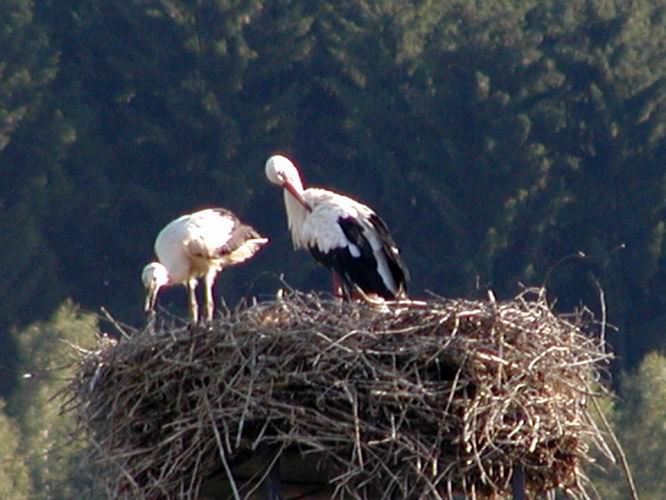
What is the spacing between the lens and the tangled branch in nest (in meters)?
7.82

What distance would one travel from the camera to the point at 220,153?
25.9 metres

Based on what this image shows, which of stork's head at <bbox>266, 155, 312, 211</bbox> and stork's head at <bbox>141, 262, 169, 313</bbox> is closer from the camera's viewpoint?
stork's head at <bbox>266, 155, 312, 211</bbox>

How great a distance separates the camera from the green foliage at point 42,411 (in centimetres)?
1859

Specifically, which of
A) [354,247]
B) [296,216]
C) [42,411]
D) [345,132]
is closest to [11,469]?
[42,411]

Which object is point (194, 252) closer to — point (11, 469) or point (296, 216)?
point (296, 216)

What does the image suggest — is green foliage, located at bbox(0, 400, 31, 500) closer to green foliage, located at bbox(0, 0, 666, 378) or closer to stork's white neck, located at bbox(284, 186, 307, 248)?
green foliage, located at bbox(0, 0, 666, 378)

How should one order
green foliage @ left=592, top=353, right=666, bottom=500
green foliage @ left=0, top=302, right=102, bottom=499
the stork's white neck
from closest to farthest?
the stork's white neck → green foliage @ left=592, top=353, right=666, bottom=500 → green foliage @ left=0, top=302, right=102, bottom=499

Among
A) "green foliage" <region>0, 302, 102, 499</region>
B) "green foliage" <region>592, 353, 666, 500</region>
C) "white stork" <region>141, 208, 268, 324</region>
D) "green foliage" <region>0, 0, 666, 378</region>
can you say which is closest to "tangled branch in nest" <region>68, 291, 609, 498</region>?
"white stork" <region>141, 208, 268, 324</region>

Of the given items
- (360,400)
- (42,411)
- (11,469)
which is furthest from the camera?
(42,411)

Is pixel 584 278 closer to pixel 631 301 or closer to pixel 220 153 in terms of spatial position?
pixel 631 301

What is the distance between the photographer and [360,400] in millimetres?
7891

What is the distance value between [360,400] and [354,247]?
8.28ft

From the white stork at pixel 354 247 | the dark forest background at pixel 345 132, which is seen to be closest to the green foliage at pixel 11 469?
the dark forest background at pixel 345 132

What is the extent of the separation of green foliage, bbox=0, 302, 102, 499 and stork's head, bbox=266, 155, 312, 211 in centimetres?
573
